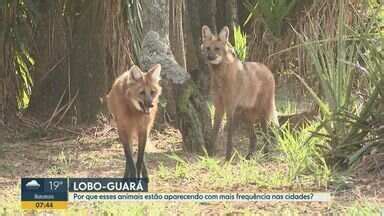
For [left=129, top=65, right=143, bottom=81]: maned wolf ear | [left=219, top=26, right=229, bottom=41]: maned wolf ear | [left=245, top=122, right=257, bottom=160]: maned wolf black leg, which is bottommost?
[left=245, top=122, right=257, bottom=160]: maned wolf black leg

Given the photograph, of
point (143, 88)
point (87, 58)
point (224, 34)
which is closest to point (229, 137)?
point (224, 34)

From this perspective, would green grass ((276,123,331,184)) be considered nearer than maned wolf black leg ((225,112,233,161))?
Yes

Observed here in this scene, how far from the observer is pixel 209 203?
212 inches

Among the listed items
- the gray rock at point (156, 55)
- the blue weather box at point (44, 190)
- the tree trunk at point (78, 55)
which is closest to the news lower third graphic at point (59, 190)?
the blue weather box at point (44, 190)

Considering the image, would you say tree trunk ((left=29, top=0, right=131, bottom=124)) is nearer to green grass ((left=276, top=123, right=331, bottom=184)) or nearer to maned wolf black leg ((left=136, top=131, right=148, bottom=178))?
maned wolf black leg ((left=136, top=131, right=148, bottom=178))

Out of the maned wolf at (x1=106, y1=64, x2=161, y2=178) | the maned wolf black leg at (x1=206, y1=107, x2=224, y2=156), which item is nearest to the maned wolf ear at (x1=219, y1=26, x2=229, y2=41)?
the maned wolf black leg at (x1=206, y1=107, x2=224, y2=156)

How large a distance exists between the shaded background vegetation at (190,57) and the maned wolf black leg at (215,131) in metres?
0.07

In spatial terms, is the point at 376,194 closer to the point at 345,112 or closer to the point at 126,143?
the point at 345,112

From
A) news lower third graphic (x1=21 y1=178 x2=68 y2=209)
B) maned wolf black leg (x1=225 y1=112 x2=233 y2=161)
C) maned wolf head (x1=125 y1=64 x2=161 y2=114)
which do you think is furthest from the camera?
maned wolf black leg (x1=225 y1=112 x2=233 y2=161)

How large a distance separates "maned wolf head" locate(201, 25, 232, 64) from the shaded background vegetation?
1.01 feet

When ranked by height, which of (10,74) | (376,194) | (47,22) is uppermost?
(47,22)

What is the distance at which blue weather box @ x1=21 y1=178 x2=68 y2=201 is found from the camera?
17.1ft

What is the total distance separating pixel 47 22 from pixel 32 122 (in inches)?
38.1

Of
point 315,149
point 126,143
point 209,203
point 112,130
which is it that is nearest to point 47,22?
point 112,130
